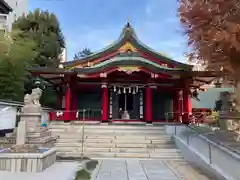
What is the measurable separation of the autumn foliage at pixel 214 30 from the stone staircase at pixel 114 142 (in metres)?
4.50

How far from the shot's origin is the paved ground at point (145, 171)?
7977mm

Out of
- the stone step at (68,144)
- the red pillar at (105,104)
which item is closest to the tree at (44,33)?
the red pillar at (105,104)

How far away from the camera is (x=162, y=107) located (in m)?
21.0

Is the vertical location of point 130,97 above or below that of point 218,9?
below

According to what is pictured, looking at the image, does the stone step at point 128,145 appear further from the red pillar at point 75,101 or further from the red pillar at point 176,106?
the red pillar at point 75,101

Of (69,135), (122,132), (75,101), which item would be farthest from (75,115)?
(122,132)

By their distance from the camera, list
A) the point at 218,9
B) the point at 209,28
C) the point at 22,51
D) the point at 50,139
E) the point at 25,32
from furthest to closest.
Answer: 1. the point at 25,32
2. the point at 22,51
3. the point at 50,139
4. the point at 209,28
5. the point at 218,9

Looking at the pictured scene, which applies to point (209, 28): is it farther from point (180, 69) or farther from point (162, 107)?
point (162, 107)

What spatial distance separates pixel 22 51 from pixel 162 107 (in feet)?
35.9

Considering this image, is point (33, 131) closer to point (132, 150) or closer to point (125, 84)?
point (132, 150)

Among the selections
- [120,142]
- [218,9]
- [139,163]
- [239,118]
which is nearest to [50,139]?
[120,142]

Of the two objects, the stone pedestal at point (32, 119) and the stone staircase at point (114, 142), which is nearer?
the stone pedestal at point (32, 119)

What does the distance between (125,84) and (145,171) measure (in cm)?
1107

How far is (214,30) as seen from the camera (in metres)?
10.7
